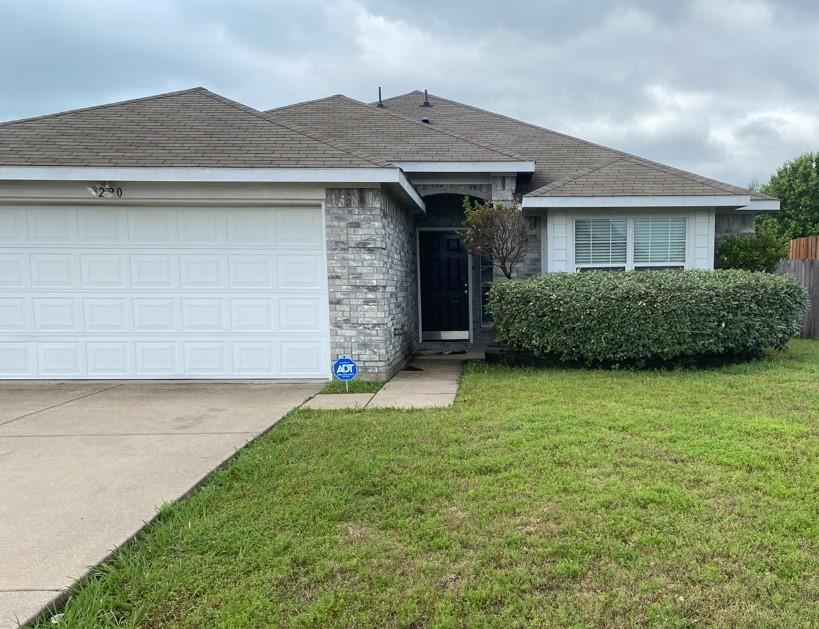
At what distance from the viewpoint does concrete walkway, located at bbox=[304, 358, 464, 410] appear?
570 cm

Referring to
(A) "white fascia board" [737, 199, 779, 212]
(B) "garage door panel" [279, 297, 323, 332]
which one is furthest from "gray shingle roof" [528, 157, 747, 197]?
(B) "garage door panel" [279, 297, 323, 332]

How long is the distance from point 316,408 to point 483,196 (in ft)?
18.3

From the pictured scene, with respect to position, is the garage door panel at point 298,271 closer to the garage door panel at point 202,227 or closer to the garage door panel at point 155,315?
the garage door panel at point 202,227

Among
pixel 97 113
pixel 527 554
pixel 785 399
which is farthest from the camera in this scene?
pixel 97 113

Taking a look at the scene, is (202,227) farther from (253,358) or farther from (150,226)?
(253,358)

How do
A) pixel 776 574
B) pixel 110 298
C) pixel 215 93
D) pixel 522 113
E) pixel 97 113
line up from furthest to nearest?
1. pixel 522 113
2. pixel 215 93
3. pixel 97 113
4. pixel 110 298
5. pixel 776 574

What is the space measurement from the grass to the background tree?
2908 centimetres

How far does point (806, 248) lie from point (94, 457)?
1655cm

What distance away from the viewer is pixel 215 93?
841 centimetres

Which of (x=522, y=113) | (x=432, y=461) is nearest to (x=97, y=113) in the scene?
(x=432, y=461)

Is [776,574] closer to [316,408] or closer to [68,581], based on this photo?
[68,581]

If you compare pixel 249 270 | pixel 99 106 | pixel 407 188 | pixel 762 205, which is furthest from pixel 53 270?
pixel 762 205

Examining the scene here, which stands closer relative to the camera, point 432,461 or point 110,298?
point 432,461

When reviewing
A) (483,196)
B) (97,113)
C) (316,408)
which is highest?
(97,113)
